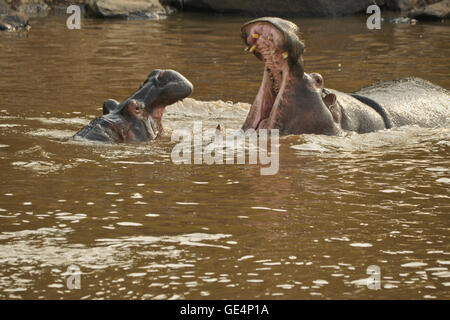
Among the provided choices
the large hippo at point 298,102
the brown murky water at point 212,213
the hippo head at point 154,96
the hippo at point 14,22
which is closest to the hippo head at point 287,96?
the large hippo at point 298,102

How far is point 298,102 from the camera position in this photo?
6.72 meters

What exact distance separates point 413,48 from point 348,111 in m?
6.95

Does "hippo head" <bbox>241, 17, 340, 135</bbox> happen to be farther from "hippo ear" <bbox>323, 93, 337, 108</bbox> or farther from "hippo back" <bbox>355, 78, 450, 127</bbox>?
"hippo back" <bbox>355, 78, 450, 127</bbox>

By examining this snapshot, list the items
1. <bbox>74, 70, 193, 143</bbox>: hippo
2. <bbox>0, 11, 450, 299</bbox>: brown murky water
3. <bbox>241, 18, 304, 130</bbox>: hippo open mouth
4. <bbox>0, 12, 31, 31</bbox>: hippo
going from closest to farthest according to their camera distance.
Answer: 1. <bbox>0, 11, 450, 299</bbox>: brown murky water
2. <bbox>241, 18, 304, 130</bbox>: hippo open mouth
3. <bbox>74, 70, 193, 143</bbox>: hippo
4. <bbox>0, 12, 31, 31</bbox>: hippo

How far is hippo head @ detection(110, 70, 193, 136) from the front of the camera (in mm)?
6609

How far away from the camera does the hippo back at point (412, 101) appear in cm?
739

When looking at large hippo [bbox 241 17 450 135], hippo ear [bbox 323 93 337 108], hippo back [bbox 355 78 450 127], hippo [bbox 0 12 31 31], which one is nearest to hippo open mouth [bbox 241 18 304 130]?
large hippo [bbox 241 17 450 135]

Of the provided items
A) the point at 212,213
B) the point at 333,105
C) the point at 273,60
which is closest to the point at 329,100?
the point at 333,105

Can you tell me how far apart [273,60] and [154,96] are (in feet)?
2.81

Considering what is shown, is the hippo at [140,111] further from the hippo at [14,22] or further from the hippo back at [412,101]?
the hippo at [14,22]

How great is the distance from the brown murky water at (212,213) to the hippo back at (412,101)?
0.20 metres

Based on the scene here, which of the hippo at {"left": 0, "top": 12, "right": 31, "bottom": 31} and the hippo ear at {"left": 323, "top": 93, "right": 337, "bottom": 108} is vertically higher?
the hippo at {"left": 0, "top": 12, "right": 31, "bottom": 31}

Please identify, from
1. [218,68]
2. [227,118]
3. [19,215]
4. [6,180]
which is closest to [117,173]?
[6,180]

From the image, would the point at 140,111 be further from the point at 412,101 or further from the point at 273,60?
the point at 412,101
